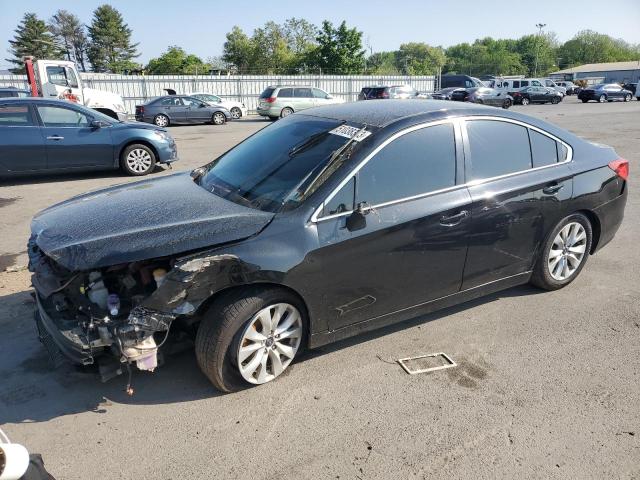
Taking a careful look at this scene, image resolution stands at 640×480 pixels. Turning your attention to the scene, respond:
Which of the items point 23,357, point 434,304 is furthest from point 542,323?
point 23,357

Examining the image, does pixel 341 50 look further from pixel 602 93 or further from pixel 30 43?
pixel 30 43

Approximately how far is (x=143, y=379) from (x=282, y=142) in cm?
198

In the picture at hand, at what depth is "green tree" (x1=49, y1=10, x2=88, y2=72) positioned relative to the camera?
309ft

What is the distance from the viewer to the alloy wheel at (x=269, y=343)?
10.2 feet

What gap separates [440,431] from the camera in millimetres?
2875

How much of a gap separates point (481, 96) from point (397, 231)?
29.9m

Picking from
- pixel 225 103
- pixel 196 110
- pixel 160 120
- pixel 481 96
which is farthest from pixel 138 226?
pixel 481 96

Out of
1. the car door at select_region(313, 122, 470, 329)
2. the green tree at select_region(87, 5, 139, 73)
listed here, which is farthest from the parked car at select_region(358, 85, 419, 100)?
the green tree at select_region(87, 5, 139, 73)

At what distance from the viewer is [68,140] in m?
9.33

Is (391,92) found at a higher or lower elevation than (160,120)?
higher

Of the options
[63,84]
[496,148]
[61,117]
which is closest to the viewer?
[496,148]

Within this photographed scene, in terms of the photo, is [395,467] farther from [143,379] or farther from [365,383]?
[143,379]

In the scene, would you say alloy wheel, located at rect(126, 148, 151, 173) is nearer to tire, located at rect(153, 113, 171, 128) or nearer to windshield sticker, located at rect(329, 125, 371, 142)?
windshield sticker, located at rect(329, 125, 371, 142)

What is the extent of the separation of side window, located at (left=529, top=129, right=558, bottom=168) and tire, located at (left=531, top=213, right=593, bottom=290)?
0.53 meters
